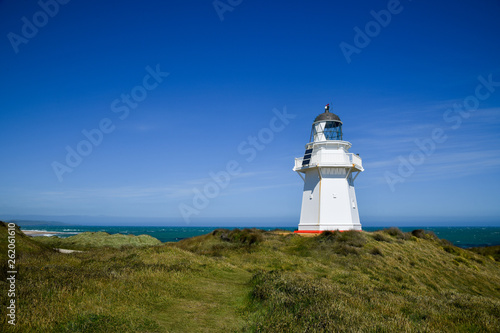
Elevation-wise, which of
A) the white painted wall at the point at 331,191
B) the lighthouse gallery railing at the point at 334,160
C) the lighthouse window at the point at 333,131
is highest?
the lighthouse window at the point at 333,131

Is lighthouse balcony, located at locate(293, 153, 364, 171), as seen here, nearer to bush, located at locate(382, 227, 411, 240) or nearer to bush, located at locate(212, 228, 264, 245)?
bush, located at locate(382, 227, 411, 240)

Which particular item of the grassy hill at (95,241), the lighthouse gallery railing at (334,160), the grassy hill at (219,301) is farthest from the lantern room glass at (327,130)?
the grassy hill at (95,241)

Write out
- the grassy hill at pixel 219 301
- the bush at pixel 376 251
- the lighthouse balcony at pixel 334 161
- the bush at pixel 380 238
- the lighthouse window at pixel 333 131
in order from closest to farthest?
the grassy hill at pixel 219 301 < the bush at pixel 376 251 < the bush at pixel 380 238 < the lighthouse balcony at pixel 334 161 < the lighthouse window at pixel 333 131

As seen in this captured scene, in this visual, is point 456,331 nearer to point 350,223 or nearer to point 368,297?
point 368,297

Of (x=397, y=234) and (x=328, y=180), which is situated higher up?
(x=328, y=180)

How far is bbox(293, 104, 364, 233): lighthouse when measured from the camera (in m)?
25.7

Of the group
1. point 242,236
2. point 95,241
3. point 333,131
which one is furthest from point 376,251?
point 95,241

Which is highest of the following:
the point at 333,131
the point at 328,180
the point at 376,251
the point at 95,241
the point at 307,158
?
the point at 333,131

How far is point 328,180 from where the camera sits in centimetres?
2603

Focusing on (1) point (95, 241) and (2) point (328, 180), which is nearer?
(2) point (328, 180)

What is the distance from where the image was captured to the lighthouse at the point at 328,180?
25.7m

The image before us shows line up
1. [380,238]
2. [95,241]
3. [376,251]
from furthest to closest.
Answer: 1. [95,241]
2. [380,238]
3. [376,251]

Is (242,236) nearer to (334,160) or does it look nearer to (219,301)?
(334,160)

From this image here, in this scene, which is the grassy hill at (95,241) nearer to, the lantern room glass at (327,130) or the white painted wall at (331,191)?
the white painted wall at (331,191)
